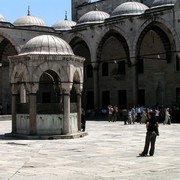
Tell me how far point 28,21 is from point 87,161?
27394mm

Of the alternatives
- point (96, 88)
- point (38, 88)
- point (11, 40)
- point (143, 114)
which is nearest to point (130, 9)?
point (96, 88)

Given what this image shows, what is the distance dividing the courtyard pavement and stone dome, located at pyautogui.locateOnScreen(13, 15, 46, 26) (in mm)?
23512

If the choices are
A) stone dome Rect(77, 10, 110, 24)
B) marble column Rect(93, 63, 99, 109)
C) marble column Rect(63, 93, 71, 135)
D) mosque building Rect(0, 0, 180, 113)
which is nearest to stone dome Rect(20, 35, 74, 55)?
marble column Rect(63, 93, 71, 135)

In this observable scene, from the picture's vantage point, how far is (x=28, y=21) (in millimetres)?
33969

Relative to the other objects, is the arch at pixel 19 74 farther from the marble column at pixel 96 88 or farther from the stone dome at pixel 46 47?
the marble column at pixel 96 88

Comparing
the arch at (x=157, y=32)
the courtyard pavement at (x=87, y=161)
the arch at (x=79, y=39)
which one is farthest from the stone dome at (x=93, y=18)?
the courtyard pavement at (x=87, y=161)

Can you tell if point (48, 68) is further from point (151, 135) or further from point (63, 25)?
point (63, 25)

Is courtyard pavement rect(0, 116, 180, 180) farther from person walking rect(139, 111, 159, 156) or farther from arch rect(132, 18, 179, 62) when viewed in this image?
arch rect(132, 18, 179, 62)

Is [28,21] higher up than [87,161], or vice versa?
[28,21]

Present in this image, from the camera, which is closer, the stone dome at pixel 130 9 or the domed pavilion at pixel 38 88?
the domed pavilion at pixel 38 88

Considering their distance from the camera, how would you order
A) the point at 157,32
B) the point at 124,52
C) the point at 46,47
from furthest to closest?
the point at 124,52 < the point at 157,32 < the point at 46,47

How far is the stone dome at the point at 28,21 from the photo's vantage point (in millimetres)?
33872

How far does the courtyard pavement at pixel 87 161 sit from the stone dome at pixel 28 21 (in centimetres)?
2351

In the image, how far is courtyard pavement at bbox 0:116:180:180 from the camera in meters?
6.68
